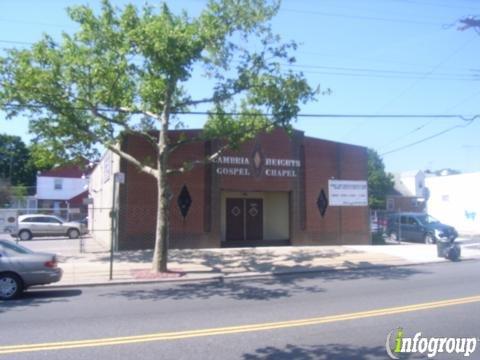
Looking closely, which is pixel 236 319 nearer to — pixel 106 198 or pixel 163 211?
pixel 163 211

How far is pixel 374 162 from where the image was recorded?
62562 millimetres

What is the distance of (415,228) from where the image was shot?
27141 mm

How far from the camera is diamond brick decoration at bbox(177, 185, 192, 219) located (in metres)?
21.2

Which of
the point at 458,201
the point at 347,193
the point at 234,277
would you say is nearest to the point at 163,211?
the point at 234,277

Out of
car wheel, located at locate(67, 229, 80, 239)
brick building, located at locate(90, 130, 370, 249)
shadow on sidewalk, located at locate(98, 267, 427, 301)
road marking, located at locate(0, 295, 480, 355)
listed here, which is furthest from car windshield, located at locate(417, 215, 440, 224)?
car wheel, located at locate(67, 229, 80, 239)

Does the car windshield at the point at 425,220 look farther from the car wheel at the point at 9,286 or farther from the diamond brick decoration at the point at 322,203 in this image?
the car wheel at the point at 9,286

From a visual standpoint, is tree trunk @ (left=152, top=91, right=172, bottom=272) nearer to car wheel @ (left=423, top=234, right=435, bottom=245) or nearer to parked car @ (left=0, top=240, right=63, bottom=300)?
parked car @ (left=0, top=240, right=63, bottom=300)

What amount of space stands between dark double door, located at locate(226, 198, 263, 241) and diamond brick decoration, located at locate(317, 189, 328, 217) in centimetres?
288

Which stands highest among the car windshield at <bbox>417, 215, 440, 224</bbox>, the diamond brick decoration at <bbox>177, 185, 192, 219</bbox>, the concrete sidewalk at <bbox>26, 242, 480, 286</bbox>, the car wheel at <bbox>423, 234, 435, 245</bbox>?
the diamond brick decoration at <bbox>177, 185, 192, 219</bbox>

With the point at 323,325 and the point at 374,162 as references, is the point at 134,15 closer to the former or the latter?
the point at 323,325

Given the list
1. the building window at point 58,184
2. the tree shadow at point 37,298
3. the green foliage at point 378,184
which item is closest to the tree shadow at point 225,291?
the tree shadow at point 37,298

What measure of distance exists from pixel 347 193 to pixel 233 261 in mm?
9401

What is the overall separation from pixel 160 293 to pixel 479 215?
125ft

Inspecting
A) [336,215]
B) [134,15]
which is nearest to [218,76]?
[134,15]
